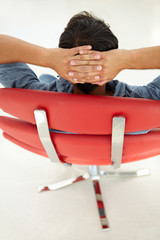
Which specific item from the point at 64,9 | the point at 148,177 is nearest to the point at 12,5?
the point at 64,9

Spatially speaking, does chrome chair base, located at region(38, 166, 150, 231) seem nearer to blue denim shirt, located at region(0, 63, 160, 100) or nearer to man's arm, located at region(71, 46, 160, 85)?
blue denim shirt, located at region(0, 63, 160, 100)

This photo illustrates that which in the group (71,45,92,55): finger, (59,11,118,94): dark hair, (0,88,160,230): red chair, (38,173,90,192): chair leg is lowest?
(38,173,90,192): chair leg

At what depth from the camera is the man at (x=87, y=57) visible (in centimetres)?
73

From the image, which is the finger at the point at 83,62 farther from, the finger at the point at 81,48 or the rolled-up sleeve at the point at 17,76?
the rolled-up sleeve at the point at 17,76

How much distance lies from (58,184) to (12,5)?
101 inches

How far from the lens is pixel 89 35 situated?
73 centimetres

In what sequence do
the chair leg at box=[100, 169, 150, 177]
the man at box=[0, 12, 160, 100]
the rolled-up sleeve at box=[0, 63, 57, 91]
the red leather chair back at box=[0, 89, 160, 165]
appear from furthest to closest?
1. the chair leg at box=[100, 169, 150, 177]
2. the rolled-up sleeve at box=[0, 63, 57, 91]
3. the man at box=[0, 12, 160, 100]
4. the red leather chair back at box=[0, 89, 160, 165]

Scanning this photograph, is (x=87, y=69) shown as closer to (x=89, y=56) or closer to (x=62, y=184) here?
Answer: (x=89, y=56)

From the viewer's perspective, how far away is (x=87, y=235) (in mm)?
1182

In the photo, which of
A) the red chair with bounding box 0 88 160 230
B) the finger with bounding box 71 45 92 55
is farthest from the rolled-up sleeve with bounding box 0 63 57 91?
the finger with bounding box 71 45 92 55

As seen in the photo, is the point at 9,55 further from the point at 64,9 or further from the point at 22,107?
the point at 64,9

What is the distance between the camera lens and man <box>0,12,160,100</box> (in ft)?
2.40

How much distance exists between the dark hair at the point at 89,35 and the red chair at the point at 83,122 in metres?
0.21

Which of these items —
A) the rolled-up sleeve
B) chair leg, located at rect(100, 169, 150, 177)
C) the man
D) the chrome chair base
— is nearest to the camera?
the man
